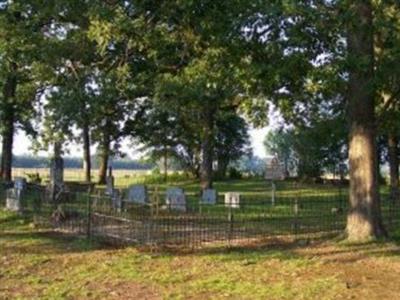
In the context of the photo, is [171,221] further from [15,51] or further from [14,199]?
[15,51]

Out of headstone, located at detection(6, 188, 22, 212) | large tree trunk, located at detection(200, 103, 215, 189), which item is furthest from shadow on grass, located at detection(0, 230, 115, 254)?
large tree trunk, located at detection(200, 103, 215, 189)

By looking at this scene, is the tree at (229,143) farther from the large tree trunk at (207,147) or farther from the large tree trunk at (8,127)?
the large tree trunk at (8,127)

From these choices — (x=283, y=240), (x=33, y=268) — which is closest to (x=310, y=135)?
(x=283, y=240)

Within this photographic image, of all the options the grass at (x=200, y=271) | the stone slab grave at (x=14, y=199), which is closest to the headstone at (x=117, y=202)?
the grass at (x=200, y=271)

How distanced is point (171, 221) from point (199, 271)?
5413 mm

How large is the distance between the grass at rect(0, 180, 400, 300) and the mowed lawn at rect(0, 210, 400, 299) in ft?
0.04

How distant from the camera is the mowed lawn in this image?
938 cm

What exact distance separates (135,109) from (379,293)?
4039 centimetres

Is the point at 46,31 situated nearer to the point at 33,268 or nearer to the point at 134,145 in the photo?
the point at 33,268

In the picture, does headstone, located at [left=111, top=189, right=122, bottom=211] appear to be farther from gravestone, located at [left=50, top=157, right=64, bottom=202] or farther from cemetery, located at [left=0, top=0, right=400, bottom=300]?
gravestone, located at [left=50, top=157, right=64, bottom=202]

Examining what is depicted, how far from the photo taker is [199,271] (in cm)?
1091

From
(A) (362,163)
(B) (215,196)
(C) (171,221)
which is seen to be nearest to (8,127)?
(B) (215,196)

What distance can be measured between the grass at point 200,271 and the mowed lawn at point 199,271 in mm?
12

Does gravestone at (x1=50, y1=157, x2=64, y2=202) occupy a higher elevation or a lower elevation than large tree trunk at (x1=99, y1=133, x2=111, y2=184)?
lower
